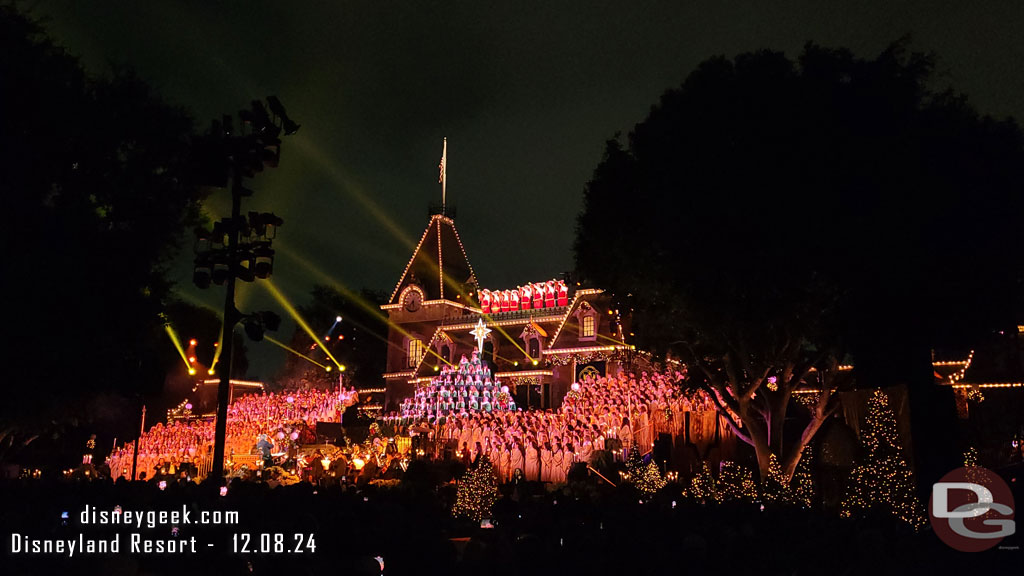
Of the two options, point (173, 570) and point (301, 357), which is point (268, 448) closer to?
point (173, 570)

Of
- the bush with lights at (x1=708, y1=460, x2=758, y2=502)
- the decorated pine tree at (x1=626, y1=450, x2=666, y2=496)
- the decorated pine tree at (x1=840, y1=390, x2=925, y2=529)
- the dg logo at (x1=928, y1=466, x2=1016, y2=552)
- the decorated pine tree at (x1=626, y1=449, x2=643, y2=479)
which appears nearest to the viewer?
the dg logo at (x1=928, y1=466, x2=1016, y2=552)

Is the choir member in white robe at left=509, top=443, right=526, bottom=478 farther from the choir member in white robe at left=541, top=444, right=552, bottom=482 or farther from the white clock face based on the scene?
the white clock face

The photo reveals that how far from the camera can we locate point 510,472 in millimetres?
25516

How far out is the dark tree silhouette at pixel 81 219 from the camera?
12047 millimetres

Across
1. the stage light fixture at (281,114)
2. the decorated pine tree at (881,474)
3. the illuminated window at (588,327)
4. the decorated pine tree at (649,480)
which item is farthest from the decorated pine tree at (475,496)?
the illuminated window at (588,327)

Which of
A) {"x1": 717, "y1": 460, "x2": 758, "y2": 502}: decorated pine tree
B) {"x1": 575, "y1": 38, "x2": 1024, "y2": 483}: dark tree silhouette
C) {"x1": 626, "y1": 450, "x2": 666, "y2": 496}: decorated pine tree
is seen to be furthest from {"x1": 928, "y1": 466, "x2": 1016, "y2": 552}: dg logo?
{"x1": 626, "y1": 450, "x2": 666, "y2": 496}: decorated pine tree

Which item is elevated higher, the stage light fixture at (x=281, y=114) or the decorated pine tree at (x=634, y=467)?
the stage light fixture at (x=281, y=114)

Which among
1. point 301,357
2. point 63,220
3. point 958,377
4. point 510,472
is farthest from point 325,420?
point 958,377

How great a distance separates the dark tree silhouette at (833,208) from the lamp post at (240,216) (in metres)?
8.94

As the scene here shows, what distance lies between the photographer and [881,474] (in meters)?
12.1

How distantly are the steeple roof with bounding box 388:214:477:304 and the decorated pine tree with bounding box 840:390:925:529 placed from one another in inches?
1369

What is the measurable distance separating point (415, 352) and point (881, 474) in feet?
117

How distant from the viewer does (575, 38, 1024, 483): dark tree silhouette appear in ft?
49.9

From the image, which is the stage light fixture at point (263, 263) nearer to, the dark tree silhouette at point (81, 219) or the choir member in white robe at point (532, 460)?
the dark tree silhouette at point (81, 219)
